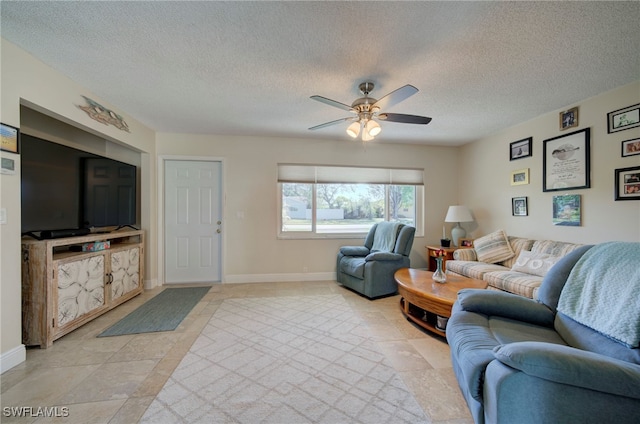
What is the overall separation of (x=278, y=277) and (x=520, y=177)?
3953 millimetres

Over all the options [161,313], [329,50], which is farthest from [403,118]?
[161,313]

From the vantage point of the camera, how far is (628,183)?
2420 mm

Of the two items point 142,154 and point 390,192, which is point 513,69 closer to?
point 390,192

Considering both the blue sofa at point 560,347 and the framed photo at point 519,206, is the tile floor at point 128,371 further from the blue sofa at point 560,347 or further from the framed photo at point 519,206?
the framed photo at point 519,206

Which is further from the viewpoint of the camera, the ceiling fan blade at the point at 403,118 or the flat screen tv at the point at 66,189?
the ceiling fan blade at the point at 403,118

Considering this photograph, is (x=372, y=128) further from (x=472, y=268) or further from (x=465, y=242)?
(x=465, y=242)

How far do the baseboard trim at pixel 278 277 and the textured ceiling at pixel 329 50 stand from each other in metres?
2.58

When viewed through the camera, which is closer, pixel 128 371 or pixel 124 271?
pixel 128 371

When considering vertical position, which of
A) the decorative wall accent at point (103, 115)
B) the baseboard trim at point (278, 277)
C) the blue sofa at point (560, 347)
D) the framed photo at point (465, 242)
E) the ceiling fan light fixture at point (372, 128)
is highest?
the decorative wall accent at point (103, 115)

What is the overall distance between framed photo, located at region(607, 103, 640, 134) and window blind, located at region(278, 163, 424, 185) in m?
2.34

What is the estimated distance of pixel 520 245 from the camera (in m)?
3.26

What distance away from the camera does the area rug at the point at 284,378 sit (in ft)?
4.71

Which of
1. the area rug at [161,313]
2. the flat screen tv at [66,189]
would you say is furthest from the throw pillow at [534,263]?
the flat screen tv at [66,189]

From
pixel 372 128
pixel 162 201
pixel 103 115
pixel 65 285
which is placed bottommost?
pixel 65 285
